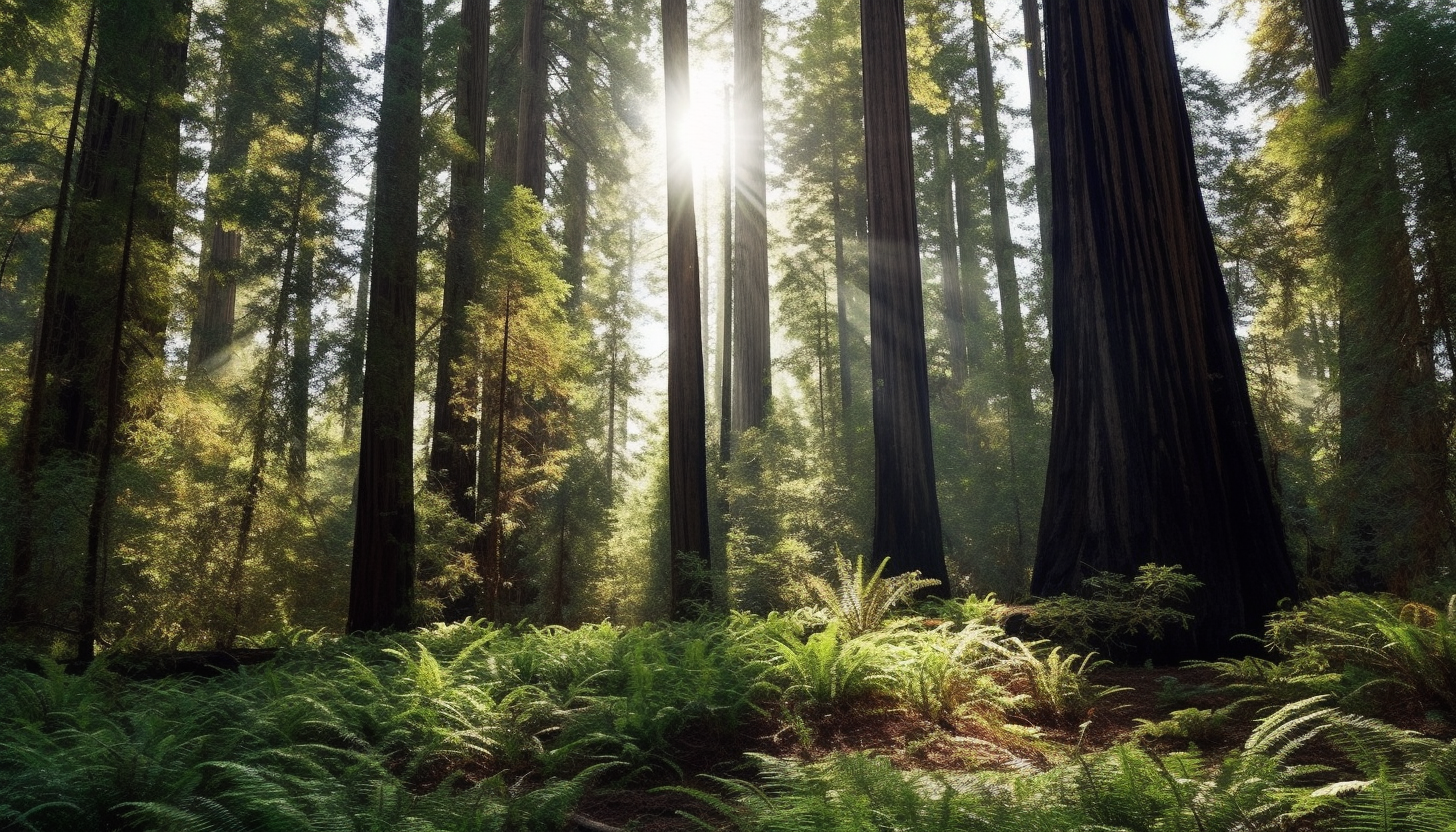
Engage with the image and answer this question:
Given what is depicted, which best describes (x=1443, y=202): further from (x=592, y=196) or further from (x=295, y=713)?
(x=592, y=196)

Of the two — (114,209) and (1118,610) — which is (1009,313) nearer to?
(1118,610)

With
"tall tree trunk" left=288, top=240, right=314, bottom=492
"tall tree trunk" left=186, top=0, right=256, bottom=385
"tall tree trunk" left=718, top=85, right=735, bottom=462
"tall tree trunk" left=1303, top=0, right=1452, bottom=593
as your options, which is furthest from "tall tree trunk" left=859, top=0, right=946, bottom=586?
"tall tree trunk" left=718, top=85, right=735, bottom=462

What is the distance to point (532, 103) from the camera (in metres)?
14.4

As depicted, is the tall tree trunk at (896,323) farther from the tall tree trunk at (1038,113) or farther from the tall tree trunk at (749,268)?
the tall tree trunk at (1038,113)

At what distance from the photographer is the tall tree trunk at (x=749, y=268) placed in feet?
55.0

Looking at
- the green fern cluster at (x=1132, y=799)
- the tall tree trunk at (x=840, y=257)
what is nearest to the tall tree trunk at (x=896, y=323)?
the green fern cluster at (x=1132, y=799)

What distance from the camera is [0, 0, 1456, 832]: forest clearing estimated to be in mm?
2775

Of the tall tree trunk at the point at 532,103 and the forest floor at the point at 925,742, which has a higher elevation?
the tall tree trunk at the point at 532,103

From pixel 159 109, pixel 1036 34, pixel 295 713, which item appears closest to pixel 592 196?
pixel 1036 34

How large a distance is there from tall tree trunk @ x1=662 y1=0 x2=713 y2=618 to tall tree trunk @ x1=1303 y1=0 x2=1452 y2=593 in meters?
7.00

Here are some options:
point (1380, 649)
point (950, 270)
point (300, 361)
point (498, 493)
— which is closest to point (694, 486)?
point (498, 493)

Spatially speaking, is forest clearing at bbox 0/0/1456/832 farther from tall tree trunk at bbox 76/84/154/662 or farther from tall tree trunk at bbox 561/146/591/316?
tall tree trunk at bbox 561/146/591/316

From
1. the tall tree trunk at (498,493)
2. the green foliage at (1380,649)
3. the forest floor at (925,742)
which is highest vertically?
the tall tree trunk at (498,493)

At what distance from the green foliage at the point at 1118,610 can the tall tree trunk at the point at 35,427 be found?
309 inches
